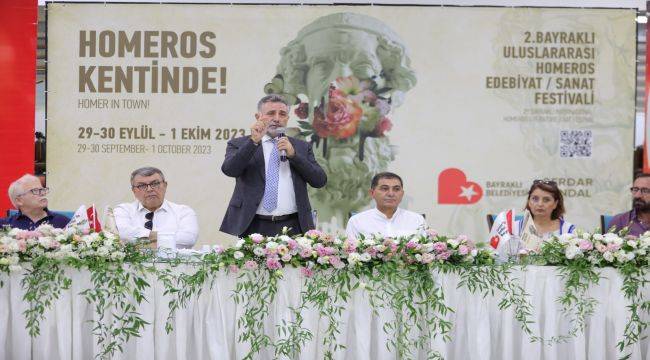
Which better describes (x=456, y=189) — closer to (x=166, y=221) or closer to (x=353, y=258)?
(x=166, y=221)

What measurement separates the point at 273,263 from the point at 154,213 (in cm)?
138

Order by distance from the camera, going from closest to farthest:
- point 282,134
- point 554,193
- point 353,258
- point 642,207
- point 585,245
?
point 353,258
point 585,245
point 282,134
point 554,193
point 642,207

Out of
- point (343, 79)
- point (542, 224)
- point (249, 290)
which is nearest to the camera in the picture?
point (249, 290)

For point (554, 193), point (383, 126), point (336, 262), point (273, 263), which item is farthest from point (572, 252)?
point (383, 126)

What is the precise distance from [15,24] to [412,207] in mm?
3086

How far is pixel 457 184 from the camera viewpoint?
20.2ft

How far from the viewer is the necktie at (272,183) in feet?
14.6

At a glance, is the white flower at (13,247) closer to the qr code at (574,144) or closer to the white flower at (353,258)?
the white flower at (353,258)

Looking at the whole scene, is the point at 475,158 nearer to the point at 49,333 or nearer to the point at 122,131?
the point at 122,131

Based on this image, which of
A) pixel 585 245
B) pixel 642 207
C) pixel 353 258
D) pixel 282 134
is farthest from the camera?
pixel 642 207

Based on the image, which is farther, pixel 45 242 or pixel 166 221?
pixel 166 221

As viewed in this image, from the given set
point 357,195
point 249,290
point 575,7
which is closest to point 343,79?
point 357,195

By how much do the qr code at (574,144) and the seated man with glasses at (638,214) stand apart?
1.85 feet

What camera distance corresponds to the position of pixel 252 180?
447 centimetres
